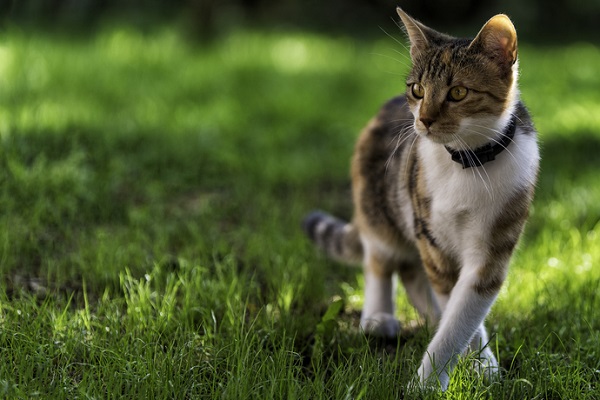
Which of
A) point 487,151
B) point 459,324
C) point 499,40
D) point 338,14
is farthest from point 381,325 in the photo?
point 338,14

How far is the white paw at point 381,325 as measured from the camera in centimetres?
310

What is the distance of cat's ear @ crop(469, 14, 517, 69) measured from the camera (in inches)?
96.3

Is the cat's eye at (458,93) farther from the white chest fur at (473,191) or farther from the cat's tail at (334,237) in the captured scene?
the cat's tail at (334,237)

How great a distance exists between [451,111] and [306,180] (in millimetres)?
2357

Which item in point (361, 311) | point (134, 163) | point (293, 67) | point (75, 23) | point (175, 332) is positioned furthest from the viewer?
point (75, 23)

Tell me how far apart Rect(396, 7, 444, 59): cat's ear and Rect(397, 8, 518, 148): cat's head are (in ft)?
0.46

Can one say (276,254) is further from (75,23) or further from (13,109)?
(75,23)

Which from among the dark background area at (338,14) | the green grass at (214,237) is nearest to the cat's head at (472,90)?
the green grass at (214,237)

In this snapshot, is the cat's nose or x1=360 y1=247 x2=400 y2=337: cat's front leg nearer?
the cat's nose

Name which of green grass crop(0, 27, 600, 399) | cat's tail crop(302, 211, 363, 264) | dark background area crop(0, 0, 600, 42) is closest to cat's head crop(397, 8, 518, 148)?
green grass crop(0, 27, 600, 399)

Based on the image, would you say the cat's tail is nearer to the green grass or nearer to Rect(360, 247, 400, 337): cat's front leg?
the green grass

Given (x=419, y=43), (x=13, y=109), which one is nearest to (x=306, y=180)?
(x=13, y=109)

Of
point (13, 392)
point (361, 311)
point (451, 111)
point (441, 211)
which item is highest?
point (451, 111)

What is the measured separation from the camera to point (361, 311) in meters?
3.47
